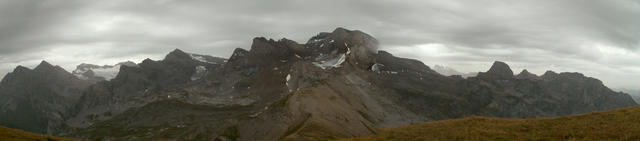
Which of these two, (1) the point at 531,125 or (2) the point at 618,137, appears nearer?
(2) the point at 618,137

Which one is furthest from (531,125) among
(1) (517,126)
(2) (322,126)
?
(2) (322,126)

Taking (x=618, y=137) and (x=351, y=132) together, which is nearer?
(x=618, y=137)

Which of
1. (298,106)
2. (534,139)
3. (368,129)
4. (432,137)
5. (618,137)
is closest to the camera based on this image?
(618,137)

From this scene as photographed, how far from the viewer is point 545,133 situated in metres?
50.6

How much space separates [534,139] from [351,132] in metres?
63.8

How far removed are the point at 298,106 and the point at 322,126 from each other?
2004 inches

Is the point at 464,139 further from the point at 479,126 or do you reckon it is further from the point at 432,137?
the point at 479,126

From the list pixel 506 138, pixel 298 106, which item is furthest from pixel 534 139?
pixel 298 106

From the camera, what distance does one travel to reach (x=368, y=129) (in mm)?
107062

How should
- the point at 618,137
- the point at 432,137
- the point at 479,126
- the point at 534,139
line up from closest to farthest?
the point at 618,137
the point at 534,139
the point at 432,137
the point at 479,126

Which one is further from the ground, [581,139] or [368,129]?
[581,139]

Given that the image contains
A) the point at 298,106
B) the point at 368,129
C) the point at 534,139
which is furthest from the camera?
the point at 298,106

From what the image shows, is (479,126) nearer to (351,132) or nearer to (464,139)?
(464,139)

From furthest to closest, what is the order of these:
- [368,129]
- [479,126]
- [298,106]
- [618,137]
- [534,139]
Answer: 1. [298,106]
2. [368,129]
3. [479,126]
4. [534,139]
5. [618,137]
